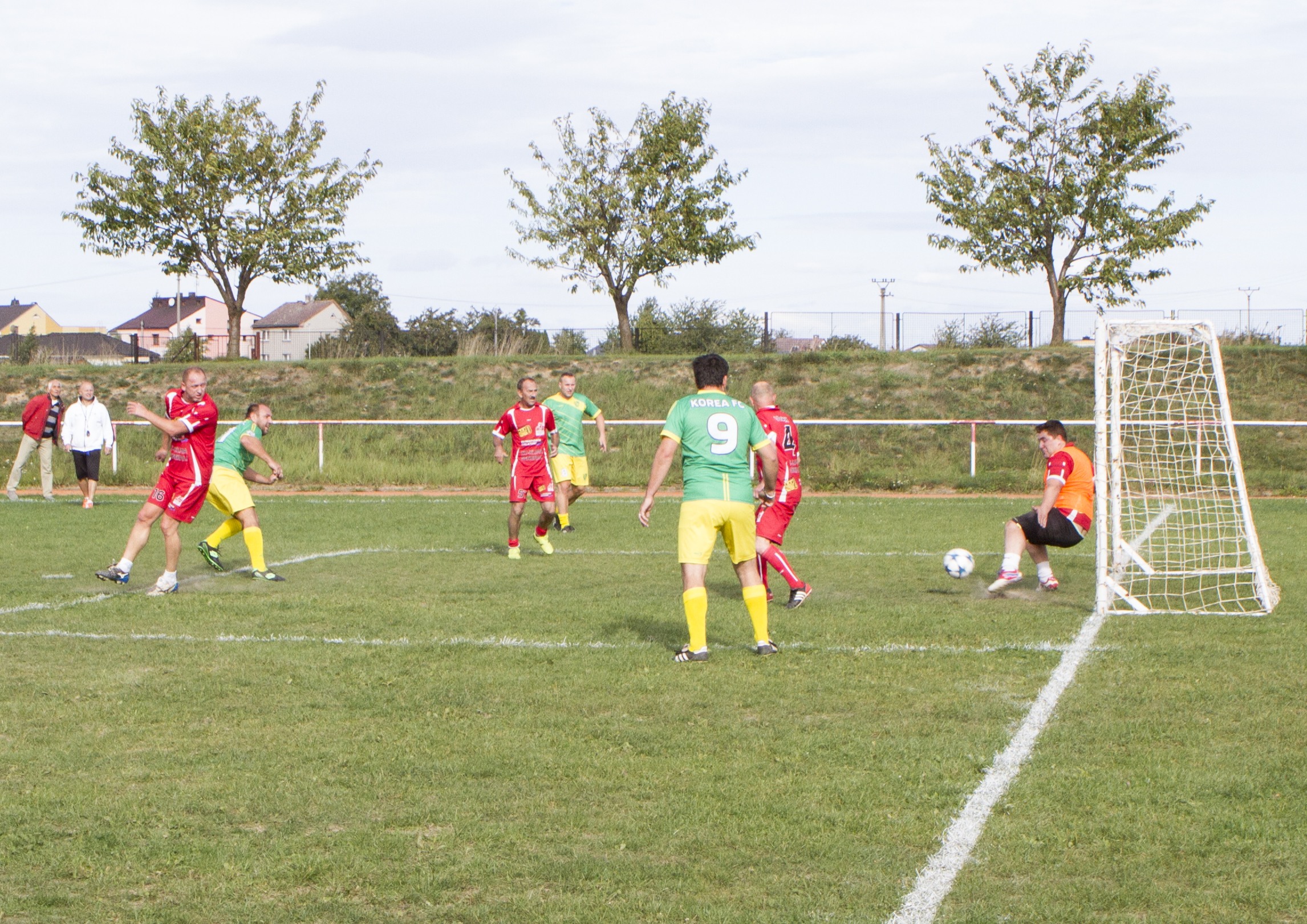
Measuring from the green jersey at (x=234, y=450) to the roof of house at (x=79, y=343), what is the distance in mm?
99194

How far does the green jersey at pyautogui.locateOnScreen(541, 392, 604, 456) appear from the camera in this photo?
17.0 meters

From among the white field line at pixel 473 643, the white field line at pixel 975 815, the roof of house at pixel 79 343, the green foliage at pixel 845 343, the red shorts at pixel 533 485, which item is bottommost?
the white field line at pixel 975 815

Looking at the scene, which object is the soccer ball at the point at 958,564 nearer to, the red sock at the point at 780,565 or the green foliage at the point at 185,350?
the red sock at the point at 780,565

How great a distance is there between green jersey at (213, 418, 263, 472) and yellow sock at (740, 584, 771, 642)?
598cm

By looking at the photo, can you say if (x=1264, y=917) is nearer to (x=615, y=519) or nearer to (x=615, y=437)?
(x=615, y=519)

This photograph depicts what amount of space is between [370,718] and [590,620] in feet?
10.2

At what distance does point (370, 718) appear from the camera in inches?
261

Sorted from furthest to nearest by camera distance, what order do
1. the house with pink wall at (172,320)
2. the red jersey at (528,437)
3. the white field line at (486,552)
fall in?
the house with pink wall at (172,320) → the red jersey at (528,437) → the white field line at (486,552)

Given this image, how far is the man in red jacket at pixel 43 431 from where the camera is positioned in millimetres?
21219

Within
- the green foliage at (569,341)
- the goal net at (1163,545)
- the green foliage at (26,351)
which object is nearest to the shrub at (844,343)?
the green foliage at (569,341)

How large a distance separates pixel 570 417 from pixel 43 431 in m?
9.96

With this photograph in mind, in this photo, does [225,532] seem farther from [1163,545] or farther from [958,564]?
[1163,545]

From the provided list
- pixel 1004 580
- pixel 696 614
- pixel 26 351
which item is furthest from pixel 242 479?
pixel 26 351

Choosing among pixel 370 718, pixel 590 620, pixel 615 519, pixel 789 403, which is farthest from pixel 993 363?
pixel 370 718
